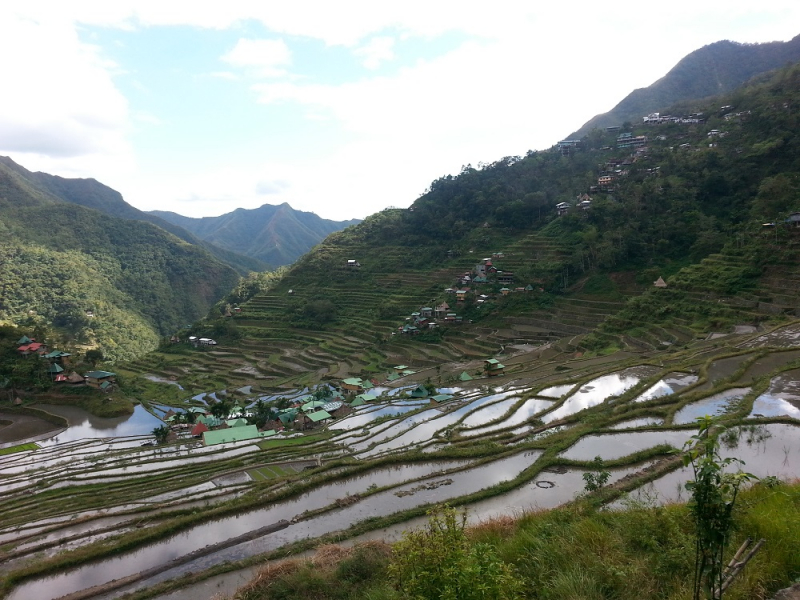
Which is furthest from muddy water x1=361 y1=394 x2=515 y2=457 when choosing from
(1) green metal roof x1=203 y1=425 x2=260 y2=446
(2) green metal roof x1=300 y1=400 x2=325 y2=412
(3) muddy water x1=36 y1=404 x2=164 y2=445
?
(3) muddy water x1=36 y1=404 x2=164 y2=445

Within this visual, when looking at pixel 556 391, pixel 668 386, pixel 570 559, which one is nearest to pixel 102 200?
pixel 556 391

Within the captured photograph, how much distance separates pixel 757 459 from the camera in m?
9.11

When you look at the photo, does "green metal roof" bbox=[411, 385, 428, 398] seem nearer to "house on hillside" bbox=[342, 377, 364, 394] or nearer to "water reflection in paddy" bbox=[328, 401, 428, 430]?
"water reflection in paddy" bbox=[328, 401, 428, 430]

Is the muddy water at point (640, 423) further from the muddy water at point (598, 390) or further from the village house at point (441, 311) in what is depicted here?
the village house at point (441, 311)

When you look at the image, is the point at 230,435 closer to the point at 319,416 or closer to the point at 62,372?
the point at 319,416

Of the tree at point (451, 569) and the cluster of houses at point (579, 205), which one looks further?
the cluster of houses at point (579, 205)

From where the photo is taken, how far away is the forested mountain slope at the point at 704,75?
9031 cm

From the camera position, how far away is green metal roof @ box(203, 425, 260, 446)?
20688mm

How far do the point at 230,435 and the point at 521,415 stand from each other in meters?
14.1

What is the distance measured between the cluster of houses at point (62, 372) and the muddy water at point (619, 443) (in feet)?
115

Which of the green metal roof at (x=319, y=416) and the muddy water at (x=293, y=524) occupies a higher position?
the muddy water at (x=293, y=524)

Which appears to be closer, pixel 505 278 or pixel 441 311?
pixel 441 311

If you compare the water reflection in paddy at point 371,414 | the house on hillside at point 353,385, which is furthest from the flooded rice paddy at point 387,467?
the house on hillside at point 353,385

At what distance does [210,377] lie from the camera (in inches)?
1513
